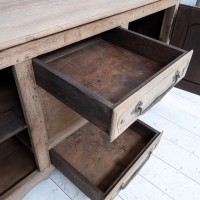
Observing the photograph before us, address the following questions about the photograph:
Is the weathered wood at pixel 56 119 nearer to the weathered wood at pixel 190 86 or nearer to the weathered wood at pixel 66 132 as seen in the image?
the weathered wood at pixel 66 132

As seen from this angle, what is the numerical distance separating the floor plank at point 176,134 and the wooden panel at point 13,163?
733 millimetres

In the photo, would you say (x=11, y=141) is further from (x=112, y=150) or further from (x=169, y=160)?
(x=169, y=160)

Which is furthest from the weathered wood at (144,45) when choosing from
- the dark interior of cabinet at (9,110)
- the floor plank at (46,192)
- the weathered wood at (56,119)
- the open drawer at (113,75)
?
the floor plank at (46,192)

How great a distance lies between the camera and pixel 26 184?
899 millimetres

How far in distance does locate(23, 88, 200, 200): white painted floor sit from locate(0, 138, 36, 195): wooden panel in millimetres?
109

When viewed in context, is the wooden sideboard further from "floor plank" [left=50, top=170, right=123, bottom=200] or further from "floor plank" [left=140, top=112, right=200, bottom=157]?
"floor plank" [left=140, top=112, right=200, bottom=157]

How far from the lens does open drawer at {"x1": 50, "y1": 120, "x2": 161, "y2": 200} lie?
850 mm

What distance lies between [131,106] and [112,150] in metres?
0.50

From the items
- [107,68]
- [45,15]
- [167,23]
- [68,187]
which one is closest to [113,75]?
[107,68]

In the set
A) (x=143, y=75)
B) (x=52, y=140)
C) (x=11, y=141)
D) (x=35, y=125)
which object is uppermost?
(x=143, y=75)

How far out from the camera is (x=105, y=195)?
2.47 feet

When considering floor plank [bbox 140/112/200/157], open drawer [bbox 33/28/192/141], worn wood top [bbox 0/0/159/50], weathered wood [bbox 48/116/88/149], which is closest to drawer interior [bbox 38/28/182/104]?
open drawer [bbox 33/28/192/141]

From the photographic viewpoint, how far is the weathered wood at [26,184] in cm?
85

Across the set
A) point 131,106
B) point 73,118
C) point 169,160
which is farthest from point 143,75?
point 169,160
